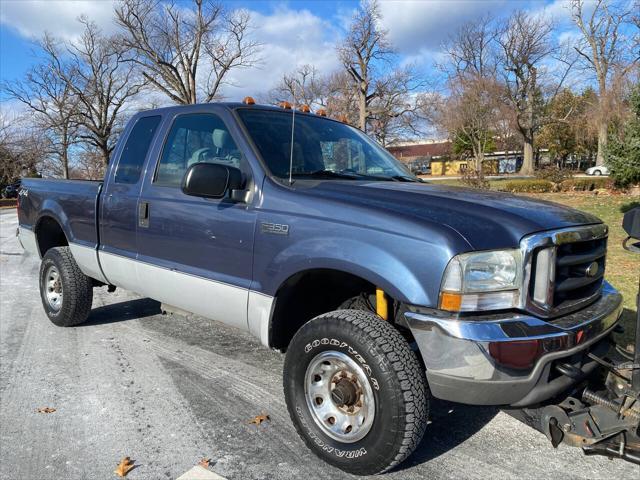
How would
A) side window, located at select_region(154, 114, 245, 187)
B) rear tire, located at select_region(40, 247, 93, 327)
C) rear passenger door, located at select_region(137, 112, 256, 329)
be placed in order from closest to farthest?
rear passenger door, located at select_region(137, 112, 256, 329), side window, located at select_region(154, 114, 245, 187), rear tire, located at select_region(40, 247, 93, 327)

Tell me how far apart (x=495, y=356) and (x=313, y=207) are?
1.24 meters

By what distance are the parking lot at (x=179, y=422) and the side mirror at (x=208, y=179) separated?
4.95ft

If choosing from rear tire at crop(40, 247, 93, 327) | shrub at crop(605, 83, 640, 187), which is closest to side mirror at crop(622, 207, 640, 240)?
rear tire at crop(40, 247, 93, 327)

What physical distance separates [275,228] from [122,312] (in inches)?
146

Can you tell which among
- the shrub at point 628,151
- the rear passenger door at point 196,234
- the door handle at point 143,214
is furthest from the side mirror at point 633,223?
the shrub at point 628,151

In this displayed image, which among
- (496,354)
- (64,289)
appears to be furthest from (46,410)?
(496,354)

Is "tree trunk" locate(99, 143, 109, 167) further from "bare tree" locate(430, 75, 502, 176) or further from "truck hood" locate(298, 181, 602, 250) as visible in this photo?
"truck hood" locate(298, 181, 602, 250)

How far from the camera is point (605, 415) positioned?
2.49 meters

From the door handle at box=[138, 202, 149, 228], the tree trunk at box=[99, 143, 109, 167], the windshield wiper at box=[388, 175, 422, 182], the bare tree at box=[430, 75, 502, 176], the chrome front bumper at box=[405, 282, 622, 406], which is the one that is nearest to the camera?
the chrome front bumper at box=[405, 282, 622, 406]

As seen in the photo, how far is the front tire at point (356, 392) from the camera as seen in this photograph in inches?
97.7

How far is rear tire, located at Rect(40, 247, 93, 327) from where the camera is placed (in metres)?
5.06

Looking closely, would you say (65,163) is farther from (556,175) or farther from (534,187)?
(556,175)

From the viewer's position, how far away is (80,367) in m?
4.25

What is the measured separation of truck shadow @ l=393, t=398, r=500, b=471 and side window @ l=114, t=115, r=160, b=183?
2.94m
